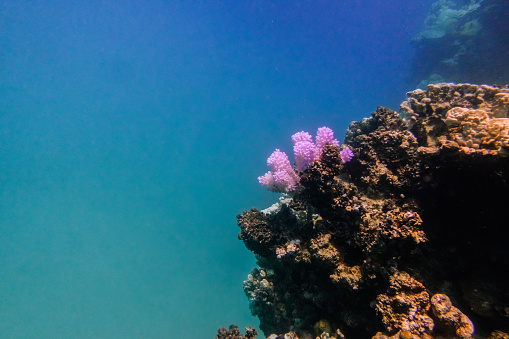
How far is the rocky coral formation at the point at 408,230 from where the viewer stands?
12.3ft

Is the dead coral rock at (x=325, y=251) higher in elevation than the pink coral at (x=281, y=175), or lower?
lower

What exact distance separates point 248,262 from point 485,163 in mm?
62714

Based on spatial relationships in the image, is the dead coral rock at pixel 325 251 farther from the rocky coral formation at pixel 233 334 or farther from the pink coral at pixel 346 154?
the rocky coral formation at pixel 233 334

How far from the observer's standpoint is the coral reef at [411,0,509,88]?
2495 centimetres

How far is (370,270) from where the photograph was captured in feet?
14.6

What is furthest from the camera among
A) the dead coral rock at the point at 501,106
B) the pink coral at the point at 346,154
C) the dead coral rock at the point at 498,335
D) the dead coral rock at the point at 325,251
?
the pink coral at the point at 346,154

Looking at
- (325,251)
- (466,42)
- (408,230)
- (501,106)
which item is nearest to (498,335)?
(408,230)

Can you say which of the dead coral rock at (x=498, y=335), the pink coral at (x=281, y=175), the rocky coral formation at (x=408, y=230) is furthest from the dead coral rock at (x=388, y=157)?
the dead coral rock at (x=498, y=335)

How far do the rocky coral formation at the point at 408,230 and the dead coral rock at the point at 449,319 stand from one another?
0.05 ft

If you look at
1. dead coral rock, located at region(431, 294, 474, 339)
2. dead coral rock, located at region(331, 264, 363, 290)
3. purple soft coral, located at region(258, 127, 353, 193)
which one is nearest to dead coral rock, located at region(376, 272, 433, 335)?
dead coral rock, located at region(431, 294, 474, 339)

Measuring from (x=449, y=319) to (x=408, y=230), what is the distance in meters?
1.29

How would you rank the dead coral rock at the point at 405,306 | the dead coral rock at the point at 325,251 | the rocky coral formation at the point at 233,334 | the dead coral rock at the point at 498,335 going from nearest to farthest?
1. the dead coral rock at the point at 498,335
2. the dead coral rock at the point at 405,306
3. the dead coral rock at the point at 325,251
4. the rocky coral formation at the point at 233,334

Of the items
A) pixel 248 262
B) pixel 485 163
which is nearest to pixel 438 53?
pixel 485 163

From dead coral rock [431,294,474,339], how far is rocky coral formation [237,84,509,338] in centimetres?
1
